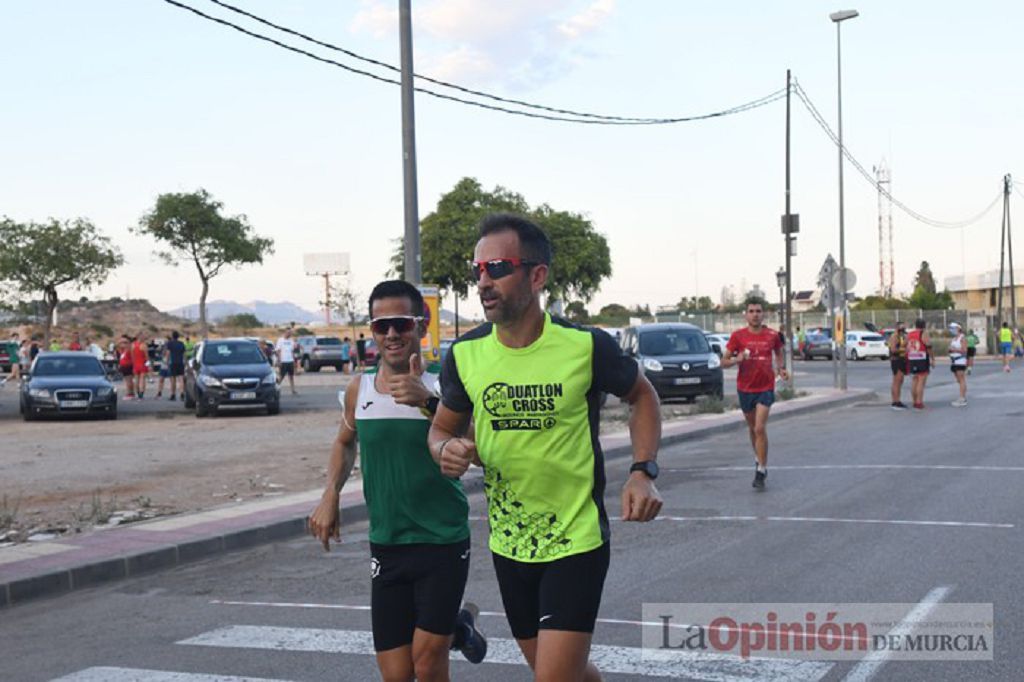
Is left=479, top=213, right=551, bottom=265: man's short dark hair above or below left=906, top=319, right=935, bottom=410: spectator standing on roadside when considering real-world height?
above

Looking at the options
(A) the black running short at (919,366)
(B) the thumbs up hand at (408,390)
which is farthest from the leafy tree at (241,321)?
(B) the thumbs up hand at (408,390)

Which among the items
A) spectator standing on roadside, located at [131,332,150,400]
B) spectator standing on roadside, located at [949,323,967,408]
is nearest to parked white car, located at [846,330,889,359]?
spectator standing on roadside, located at [949,323,967,408]

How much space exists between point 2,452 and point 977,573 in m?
14.9

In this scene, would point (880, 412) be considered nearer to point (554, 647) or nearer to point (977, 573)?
point (977, 573)

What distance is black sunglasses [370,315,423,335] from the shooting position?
4.62 m

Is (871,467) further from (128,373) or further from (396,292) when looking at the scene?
(128,373)

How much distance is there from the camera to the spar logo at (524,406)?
3.79m

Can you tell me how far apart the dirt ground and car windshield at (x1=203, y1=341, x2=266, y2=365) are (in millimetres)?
1191

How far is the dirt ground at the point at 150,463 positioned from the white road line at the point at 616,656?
430 centimetres

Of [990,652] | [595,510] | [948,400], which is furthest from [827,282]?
[595,510]

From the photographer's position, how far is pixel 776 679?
214 inches

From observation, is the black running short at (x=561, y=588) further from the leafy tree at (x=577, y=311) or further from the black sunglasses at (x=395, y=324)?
the leafy tree at (x=577, y=311)

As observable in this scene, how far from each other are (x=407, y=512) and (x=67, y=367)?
23242 mm

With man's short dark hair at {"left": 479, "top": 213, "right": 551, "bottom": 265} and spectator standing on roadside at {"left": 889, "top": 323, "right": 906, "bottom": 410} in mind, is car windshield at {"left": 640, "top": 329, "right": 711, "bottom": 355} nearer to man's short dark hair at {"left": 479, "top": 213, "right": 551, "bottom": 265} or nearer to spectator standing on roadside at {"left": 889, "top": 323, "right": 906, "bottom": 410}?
spectator standing on roadside at {"left": 889, "top": 323, "right": 906, "bottom": 410}
